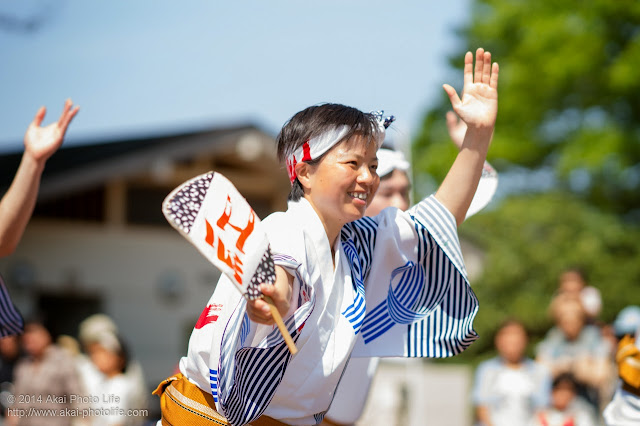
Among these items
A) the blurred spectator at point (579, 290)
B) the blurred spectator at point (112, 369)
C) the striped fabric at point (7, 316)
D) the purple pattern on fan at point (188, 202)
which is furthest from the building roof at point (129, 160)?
the purple pattern on fan at point (188, 202)

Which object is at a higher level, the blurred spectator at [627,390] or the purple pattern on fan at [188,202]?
the purple pattern on fan at [188,202]

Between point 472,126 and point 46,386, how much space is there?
4802 mm

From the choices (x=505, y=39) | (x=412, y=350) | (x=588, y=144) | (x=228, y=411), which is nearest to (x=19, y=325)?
(x=228, y=411)

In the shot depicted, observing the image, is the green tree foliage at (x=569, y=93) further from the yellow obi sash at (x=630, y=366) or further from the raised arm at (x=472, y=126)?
the raised arm at (x=472, y=126)

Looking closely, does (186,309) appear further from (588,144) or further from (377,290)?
(377,290)

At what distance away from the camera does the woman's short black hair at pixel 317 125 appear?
8.41ft

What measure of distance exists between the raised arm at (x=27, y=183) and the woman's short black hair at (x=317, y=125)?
3.35ft

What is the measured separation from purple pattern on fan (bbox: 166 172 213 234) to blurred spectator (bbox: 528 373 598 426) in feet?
15.2

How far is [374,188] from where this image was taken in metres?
2.61

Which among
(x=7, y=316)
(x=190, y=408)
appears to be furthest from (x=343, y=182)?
(x=7, y=316)

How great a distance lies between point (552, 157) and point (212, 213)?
1764 centimetres

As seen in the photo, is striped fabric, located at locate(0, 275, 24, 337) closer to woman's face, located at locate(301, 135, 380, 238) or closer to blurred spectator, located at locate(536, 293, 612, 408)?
woman's face, located at locate(301, 135, 380, 238)

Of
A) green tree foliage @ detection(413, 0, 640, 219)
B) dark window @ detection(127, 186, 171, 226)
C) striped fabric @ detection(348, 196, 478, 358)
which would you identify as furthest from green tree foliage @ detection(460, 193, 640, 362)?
striped fabric @ detection(348, 196, 478, 358)

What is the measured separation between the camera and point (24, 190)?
9.98ft
